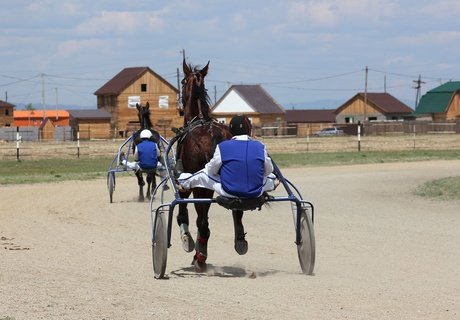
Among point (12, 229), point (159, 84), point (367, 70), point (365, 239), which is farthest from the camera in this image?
point (367, 70)

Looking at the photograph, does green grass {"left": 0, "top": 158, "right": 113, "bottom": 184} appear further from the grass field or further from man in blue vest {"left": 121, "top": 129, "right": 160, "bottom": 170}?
man in blue vest {"left": 121, "top": 129, "right": 160, "bottom": 170}

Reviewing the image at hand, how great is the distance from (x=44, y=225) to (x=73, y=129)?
73.5 m

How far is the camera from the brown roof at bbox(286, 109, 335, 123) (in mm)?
141750

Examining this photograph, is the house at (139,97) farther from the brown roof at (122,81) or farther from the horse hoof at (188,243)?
the horse hoof at (188,243)

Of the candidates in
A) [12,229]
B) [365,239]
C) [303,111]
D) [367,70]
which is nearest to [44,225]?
[12,229]

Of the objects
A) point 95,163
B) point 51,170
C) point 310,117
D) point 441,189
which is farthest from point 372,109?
point 441,189

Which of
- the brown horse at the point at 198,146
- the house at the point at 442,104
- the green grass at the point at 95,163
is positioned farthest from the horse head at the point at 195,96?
the house at the point at 442,104

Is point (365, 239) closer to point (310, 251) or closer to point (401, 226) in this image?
point (401, 226)

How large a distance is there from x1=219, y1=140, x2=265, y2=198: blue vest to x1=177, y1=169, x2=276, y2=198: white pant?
0.48ft

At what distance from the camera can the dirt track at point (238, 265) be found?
322 inches

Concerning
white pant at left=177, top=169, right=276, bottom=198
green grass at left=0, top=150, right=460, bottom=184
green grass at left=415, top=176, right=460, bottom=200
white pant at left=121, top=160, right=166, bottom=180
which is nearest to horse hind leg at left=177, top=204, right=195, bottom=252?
white pant at left=177, top=169, right=276, bottom=198

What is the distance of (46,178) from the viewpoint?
29828 mm

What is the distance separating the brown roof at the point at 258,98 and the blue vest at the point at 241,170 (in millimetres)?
97507

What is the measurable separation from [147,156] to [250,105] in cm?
8802
